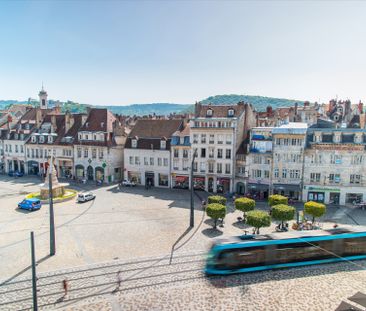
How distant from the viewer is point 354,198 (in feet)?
148

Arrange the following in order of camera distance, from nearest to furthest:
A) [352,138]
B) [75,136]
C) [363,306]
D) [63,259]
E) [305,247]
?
[363,306]
[305,247]
[63,259]
[352,138]
[75,136]

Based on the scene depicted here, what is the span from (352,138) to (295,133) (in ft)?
26.8

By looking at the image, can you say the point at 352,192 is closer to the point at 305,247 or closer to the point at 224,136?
the point at 224,136

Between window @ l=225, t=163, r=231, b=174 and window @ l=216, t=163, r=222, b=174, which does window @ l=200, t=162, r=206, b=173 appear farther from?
window @ l=225, t=163, r=231, b=174

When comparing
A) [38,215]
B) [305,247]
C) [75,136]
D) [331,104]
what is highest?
[331,104]

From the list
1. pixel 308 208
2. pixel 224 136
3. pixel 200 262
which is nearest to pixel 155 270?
pixel 200 262

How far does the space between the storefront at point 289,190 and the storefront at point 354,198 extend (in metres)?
6.96

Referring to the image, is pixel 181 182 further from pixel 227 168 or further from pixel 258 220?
pixel 258 220

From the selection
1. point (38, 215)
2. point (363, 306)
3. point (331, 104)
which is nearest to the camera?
point (363, 306)

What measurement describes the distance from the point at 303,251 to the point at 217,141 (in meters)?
30.1

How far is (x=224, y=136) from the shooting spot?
5081 cm

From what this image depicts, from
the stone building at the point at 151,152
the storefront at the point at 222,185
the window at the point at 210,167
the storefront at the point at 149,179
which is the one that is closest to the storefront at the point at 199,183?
the window at the point at 210,167

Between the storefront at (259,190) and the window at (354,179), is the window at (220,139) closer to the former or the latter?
the storefront at (259,190)

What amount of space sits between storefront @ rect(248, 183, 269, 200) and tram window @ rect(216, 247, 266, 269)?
27.0 m
